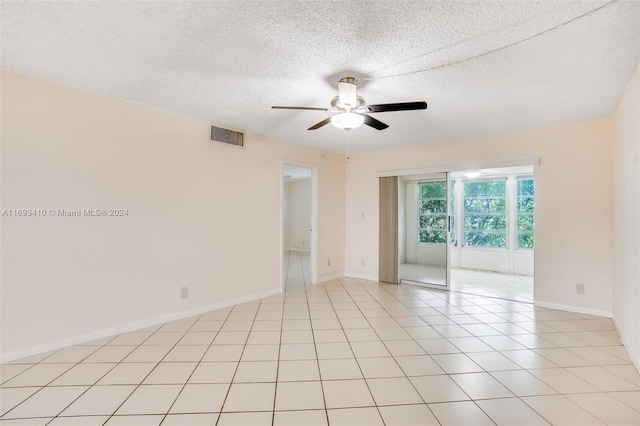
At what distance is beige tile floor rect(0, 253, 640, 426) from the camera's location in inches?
69.0

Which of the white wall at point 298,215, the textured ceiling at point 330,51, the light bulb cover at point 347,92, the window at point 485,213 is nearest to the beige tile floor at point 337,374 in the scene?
the light bulb cover at point 347,92

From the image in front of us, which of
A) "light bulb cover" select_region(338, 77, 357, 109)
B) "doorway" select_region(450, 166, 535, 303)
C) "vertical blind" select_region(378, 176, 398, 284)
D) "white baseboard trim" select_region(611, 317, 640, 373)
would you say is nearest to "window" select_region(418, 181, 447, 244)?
"doorway" select_region(450, 166, 535, 303)

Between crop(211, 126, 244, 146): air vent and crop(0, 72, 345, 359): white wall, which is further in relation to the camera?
crop(211, 126, 244, 146): air vent

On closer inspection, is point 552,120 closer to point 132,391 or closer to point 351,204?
point 351,204

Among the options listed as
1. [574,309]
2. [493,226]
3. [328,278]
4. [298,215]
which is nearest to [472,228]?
[493,226]

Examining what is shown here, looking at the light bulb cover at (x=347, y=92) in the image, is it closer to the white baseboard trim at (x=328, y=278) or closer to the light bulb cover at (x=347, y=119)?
the light bulb cover at (x=347, y=119)

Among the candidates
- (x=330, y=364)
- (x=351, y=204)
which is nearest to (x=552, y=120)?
(x=351, y=204)

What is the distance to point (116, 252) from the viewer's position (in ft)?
9.62

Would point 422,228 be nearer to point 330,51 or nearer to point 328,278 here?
point 328,278

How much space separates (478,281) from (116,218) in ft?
19.2

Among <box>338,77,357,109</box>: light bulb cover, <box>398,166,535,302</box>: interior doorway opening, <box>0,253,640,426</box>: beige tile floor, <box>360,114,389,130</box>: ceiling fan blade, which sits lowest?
<box>0,253,640,426</box>: beige tile floor

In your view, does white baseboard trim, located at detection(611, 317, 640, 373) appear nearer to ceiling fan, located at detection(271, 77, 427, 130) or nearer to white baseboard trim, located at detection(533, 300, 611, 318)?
white baseboard trim, located at detection(533, 300, 611, 318)

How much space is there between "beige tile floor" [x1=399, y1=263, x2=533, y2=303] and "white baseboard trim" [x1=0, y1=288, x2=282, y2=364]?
333cm

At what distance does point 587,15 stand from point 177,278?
4.17 metres
